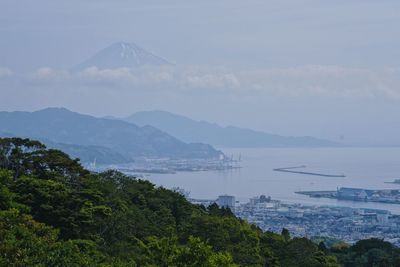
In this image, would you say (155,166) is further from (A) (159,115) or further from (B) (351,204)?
(A) (159,115)

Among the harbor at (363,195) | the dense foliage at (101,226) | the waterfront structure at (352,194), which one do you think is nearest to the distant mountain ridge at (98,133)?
the harbor at (363,195)

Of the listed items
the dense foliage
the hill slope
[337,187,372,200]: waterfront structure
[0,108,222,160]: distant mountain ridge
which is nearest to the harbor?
[337,187,372,200]: waterfront structure

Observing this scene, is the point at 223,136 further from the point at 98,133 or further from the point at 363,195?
the point at 363,195

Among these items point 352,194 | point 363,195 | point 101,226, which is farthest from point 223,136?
point 101,226

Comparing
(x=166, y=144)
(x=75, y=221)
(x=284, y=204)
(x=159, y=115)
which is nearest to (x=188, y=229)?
(x=75, y=221)

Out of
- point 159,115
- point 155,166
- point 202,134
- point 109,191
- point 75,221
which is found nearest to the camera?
point 75,221

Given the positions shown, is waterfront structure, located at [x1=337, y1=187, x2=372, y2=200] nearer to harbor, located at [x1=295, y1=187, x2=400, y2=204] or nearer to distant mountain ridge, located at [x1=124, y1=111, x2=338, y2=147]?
harbor, located at [x1=295, y1=187, x2=400, y2=204]
